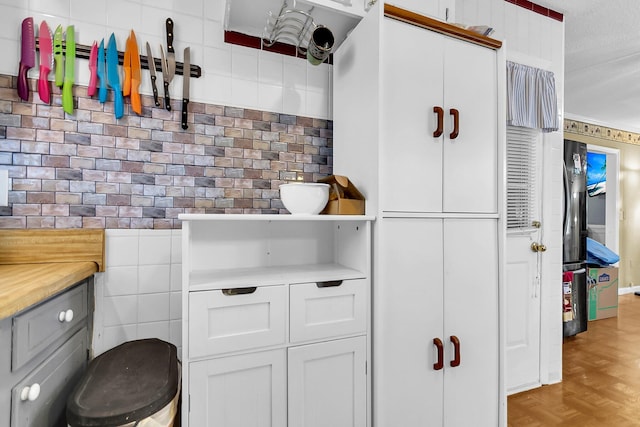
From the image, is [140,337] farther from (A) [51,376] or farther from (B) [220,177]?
(B) [220,177]

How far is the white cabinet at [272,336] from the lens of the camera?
3.90ft

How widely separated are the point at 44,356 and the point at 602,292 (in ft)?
Answer: 17.0

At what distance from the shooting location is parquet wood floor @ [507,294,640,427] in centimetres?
199

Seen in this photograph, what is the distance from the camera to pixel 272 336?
4.20ft

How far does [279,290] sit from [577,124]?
5.35 metres

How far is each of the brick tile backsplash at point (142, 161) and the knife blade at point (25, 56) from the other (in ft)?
0.13

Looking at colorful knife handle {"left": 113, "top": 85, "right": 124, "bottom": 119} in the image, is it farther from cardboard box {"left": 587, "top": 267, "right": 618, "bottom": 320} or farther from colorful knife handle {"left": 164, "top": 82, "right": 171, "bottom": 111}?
cardboard box {"left": 587, "top": 267, "right": 618, "bottom": 320}

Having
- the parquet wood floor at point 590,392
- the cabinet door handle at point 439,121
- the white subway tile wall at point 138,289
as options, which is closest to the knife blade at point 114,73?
the white subway tile wall at point 138,289

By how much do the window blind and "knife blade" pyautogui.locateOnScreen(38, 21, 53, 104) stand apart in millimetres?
2544

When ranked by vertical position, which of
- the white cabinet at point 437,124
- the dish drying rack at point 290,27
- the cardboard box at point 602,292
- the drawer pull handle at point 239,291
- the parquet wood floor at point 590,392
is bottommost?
the parquet wood floor at point 590,392

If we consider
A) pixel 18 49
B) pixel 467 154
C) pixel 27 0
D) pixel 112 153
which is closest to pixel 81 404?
pixel 112 153

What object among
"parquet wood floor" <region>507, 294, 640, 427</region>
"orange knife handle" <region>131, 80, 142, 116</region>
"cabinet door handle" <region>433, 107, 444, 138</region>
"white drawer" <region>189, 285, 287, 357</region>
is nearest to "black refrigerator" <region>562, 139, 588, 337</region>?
"parquet wood floor" <region>507, 294, 640, 427</region>

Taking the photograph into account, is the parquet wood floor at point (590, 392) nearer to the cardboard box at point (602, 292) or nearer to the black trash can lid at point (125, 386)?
the cardboard box at point (602, 292)

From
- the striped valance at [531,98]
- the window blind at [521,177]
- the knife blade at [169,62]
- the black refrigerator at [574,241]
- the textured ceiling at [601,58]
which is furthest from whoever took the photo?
the black refrigerator at [574,241]
